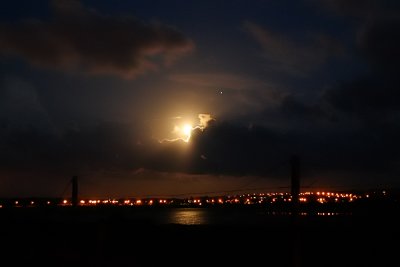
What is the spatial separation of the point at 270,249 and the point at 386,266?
768cm

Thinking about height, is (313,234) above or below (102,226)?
below

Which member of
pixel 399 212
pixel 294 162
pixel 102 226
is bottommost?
pixel 399 212

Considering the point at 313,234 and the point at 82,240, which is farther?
the point at 313,234

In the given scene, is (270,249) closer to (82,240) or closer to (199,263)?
(199,263)

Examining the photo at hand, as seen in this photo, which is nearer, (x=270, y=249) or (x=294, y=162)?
(x=294, y=162)

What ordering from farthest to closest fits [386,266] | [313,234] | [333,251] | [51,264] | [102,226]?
1. [313,234]
2. [333,251]
3. [386,266]
4. [51,264]
5. [102,226]

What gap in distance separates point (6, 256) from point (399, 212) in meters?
162

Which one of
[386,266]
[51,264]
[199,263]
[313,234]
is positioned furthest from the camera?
[313,234]

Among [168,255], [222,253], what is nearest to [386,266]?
[222,253]

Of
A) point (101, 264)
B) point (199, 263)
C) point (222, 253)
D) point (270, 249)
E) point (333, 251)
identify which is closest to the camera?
point (101, 264)

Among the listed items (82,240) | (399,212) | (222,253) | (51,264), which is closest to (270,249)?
(222,253)

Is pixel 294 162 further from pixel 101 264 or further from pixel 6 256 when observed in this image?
pixel 6 256

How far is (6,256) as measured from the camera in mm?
23344

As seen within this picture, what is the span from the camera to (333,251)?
37000 mm
